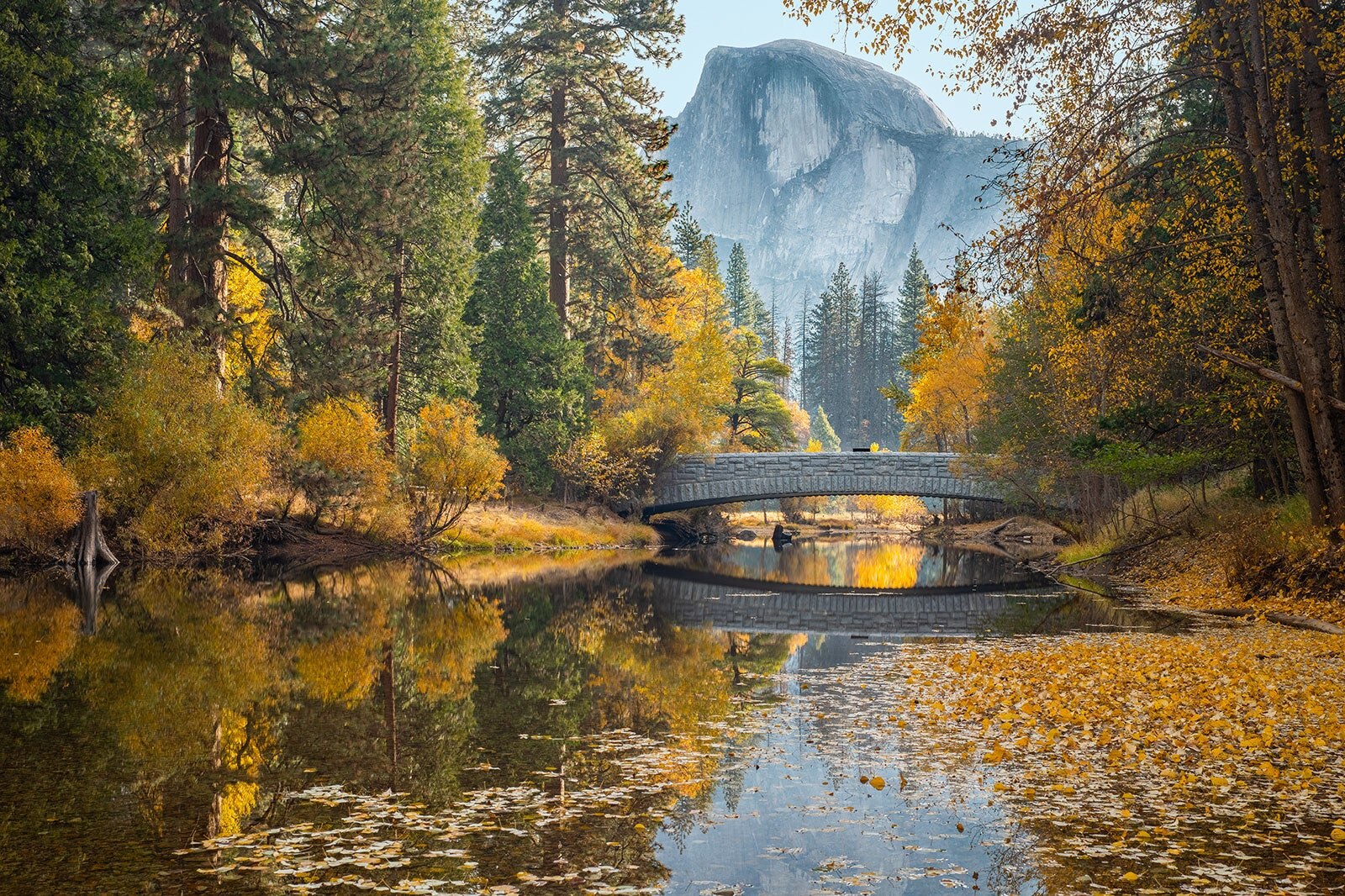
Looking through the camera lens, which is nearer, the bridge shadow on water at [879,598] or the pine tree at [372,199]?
the bridge shadow on water at [879,598]

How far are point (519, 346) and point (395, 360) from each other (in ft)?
25.0

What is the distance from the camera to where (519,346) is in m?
42.7

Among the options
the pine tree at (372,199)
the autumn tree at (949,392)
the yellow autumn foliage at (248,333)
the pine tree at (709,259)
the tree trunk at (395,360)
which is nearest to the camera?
the pine tree at (372,199)

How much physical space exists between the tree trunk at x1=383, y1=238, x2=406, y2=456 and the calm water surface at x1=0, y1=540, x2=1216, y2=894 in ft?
55.8

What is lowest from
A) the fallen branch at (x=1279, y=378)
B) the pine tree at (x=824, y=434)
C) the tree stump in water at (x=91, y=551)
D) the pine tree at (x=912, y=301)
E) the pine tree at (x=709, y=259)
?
the tree stump in water at (x=91, y=551)

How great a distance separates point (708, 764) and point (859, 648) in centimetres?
788

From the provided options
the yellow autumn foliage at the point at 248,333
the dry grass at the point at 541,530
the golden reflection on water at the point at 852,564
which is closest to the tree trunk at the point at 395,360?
the yellow autumn foliage at the point at 248,333

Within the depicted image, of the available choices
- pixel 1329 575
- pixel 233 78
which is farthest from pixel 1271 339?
pixel 233 78

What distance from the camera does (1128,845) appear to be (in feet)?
20.1

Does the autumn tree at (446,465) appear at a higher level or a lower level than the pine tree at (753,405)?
lower

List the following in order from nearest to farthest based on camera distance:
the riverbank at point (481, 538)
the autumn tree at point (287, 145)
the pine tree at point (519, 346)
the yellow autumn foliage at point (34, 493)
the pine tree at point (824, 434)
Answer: the yellow autumn foliage at point (34, 493) < the autumn tree at point (287, 145) < the riverbank at point (481, 538) < the pine tree at point (519, 346) < the pine tree at point (824, 434)

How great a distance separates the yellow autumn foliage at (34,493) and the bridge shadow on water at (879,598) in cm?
1185

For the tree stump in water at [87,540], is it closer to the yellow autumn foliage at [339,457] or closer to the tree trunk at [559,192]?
the yellow autumn foliage at [339,457]

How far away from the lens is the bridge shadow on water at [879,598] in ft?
59.1
